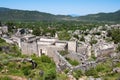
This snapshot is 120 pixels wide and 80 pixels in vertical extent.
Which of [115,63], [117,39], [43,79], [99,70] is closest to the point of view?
[43,79]

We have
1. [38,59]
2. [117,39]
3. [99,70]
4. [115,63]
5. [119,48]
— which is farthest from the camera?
[117,39]

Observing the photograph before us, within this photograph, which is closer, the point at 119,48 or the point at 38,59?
the point at 38,59

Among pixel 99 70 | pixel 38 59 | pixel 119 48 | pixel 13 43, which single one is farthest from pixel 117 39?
pixel 99 70

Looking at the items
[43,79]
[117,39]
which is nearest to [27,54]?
[43,79]

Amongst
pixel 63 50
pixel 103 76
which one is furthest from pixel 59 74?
pixel 63 50

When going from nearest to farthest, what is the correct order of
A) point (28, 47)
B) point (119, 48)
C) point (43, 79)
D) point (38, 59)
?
1. point (43, 79)
2. point (38, 59)
3. point (28, 47)
4. point (119, 48)

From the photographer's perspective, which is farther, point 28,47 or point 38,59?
point 28,47

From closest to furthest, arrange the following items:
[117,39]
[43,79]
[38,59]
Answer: [43,79] → [38,59] → [117,39]

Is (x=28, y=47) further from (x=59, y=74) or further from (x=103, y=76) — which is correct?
(x=103, y=76)

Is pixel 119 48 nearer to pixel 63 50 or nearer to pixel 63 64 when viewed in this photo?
pixel 63 50
